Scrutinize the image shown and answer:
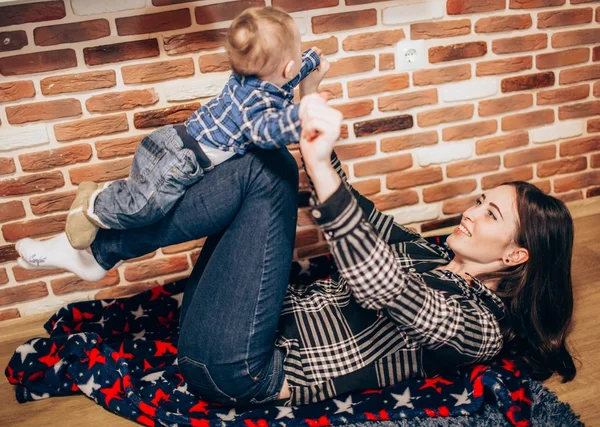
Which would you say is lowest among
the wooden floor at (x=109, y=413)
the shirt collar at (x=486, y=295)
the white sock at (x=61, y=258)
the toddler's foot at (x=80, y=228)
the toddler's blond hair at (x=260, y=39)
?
the wooden floor at (x=109, y=413)

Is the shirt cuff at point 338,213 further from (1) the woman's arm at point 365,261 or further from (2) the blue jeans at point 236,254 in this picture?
(2) the blue jeans at point 236,254

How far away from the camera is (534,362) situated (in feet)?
5.21

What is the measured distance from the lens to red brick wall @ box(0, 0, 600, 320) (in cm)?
182

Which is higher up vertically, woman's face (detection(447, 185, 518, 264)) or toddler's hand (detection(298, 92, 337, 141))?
toddler's hand (detection(298, 92, 337, 141))

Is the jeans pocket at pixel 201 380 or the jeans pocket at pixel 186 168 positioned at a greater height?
the jeans pocket at pixel 186 168

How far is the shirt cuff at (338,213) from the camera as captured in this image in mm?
1198

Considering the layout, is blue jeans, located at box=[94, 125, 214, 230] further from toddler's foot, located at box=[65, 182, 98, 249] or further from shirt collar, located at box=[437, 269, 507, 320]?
shirt collar, located at box=[437, 269, 507, 320]

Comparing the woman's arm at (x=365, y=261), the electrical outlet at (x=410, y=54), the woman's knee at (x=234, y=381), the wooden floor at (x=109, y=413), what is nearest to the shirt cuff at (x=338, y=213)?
the woman's arm at (x=365, y=261)

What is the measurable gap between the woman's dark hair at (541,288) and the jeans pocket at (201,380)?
80cm

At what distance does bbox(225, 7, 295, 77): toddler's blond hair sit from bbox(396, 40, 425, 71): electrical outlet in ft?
2.88

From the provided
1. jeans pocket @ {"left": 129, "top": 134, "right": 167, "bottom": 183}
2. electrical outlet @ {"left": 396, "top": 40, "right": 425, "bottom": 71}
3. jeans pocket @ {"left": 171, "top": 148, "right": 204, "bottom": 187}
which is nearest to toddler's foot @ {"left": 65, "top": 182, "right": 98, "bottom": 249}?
jeans pocket @ {"left": 129, "top": 134, "right": 167, "bottom": 183}

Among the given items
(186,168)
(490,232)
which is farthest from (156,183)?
(490,232)

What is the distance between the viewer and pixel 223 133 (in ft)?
4.59

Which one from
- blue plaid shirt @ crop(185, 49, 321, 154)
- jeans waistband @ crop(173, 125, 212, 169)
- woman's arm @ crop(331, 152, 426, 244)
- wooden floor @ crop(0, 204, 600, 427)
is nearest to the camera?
blue plaid shirt @ crop(185, 49, 321, 154)
